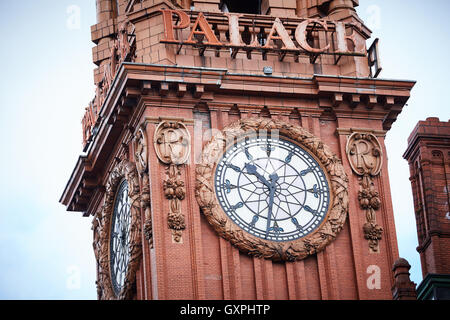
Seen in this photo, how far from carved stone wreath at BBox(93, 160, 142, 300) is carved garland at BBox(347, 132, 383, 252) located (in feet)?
19.1

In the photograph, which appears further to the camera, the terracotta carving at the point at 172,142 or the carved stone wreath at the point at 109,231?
the carved stone wreath at the point at 109,231

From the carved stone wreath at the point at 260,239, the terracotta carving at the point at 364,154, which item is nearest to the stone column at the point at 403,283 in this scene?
the carved stone wreath at the point at 260,239

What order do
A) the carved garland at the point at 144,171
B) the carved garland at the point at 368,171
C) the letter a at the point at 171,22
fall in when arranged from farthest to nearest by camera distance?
the letter a at the point at 171,22 < the carved garland at the point at 368,171 < the carved garland at the point at 144,171

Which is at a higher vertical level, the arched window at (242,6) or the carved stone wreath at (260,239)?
the arched window at (242,6)

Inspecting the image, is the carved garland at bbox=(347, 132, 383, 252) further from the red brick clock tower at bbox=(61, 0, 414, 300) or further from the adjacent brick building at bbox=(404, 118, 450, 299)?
the adjacent brick building at bbox=(404, 118, 450, 299)

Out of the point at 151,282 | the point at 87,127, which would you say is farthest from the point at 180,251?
the point at 87,127

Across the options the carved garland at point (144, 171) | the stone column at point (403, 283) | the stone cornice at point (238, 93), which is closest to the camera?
the stone column at point (403, 283)

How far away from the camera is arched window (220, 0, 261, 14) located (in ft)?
187

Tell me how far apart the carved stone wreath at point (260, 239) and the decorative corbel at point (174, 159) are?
49 centimetres

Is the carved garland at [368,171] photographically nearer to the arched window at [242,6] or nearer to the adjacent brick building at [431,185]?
the adjacent brick building at [431,185]

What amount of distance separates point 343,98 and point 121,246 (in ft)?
23.8

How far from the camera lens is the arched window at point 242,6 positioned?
2245 inches

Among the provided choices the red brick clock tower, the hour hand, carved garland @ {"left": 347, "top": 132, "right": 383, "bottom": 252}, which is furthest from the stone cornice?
the hour hand
